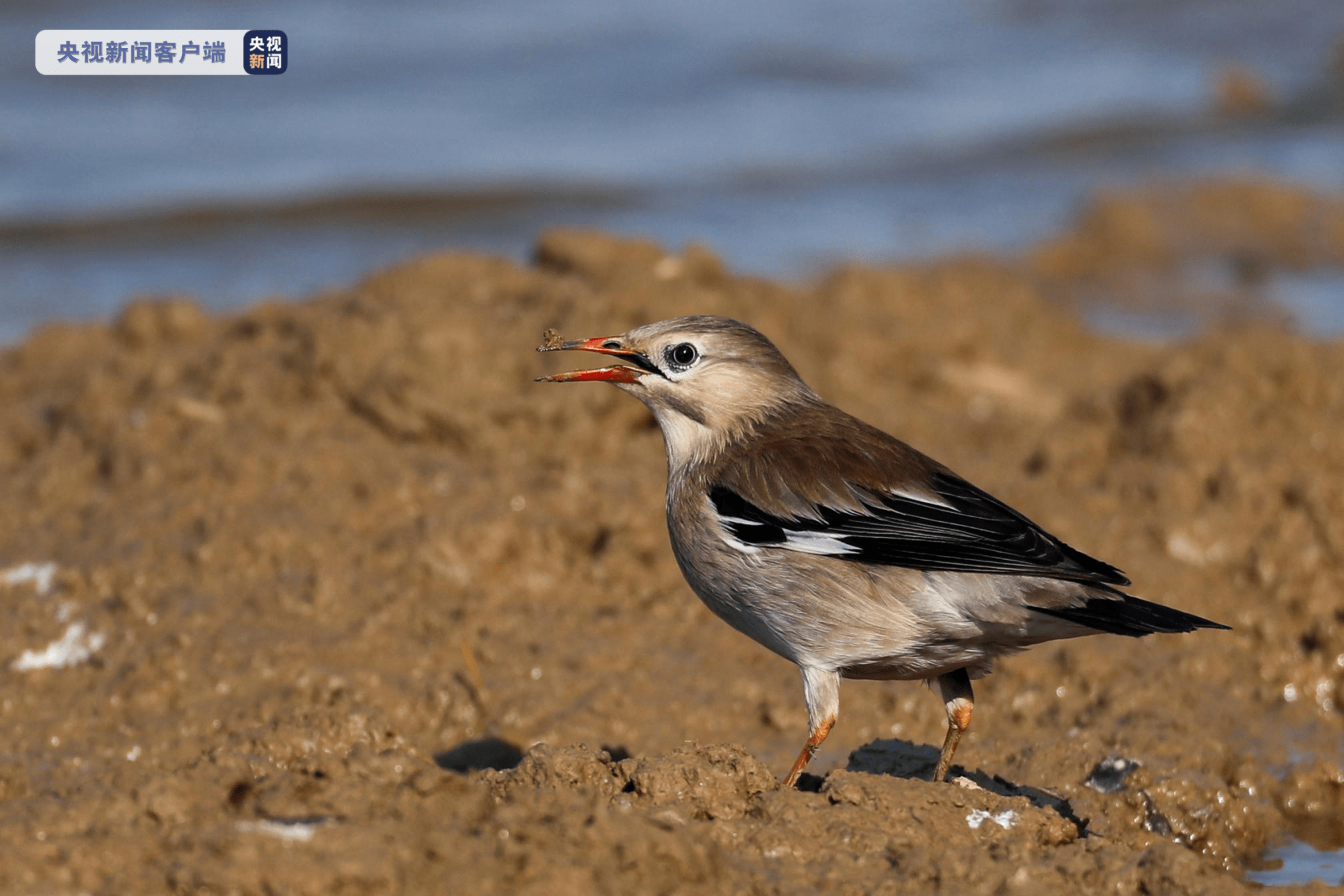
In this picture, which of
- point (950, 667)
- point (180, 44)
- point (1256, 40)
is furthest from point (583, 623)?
point (1256, 40)

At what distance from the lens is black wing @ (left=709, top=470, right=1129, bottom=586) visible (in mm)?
4805

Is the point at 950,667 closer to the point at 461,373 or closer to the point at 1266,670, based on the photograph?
the point at 1266,670

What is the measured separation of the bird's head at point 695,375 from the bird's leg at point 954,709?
118cm

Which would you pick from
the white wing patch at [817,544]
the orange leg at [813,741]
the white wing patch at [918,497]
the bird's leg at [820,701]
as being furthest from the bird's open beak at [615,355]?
the orange leg at [813,741]

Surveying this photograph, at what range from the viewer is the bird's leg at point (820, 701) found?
16.4ft

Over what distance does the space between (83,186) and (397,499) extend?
1060cm

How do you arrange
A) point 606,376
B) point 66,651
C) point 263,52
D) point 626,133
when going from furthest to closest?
point 626,133
point 263,52
point 66,651
point 606,376

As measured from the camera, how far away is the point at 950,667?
201 inches

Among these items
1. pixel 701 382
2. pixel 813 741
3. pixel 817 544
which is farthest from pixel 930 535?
pixel 701 382

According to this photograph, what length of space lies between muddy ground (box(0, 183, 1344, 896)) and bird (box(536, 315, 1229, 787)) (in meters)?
0.44

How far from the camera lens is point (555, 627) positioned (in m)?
6.50

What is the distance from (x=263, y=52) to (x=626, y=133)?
5.20 metres

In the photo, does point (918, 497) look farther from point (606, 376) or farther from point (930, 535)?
point (606, 376)

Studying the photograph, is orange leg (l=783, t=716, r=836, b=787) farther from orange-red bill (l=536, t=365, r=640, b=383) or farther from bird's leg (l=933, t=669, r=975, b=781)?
orange-red bill (l=536, t=365, r=640, b=383)
